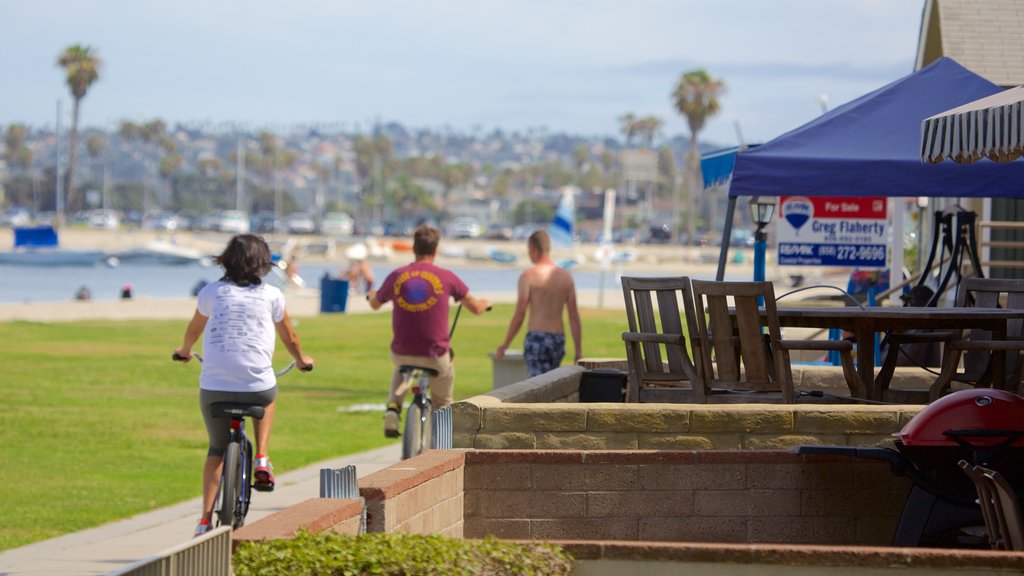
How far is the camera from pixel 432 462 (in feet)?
20.1

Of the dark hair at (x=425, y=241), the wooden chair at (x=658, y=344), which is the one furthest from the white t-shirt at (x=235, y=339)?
the dark hair at (x=425, y=241)

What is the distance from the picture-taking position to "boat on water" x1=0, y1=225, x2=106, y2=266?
126 m

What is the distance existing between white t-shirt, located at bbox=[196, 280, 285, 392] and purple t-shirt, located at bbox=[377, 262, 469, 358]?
2534 millimetres

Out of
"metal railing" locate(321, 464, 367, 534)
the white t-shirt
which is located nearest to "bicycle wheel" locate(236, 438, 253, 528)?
the white t-shirt

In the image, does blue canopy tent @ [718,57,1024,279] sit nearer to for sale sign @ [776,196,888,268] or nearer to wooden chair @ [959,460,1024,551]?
wooden chair @ [959,460,1024,551]

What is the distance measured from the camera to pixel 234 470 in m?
7.86

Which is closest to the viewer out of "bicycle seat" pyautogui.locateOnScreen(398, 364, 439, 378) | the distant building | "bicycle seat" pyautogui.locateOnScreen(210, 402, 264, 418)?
"bicycle seat" pyautogui.locateOnScreen(210, 402, 264, 418)

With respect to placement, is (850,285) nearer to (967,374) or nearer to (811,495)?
(967,374)

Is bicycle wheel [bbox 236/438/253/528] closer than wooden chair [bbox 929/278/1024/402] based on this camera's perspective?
Yes

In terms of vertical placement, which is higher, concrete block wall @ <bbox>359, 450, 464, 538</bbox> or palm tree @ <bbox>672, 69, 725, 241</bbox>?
palm tree @ <bbox>672, 69, 725, 241</bbox>

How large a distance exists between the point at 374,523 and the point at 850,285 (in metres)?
14.9

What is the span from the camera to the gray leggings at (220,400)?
7980mm

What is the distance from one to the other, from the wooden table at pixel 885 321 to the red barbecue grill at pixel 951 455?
103 inches

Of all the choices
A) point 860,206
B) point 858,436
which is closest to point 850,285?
point 860,206
